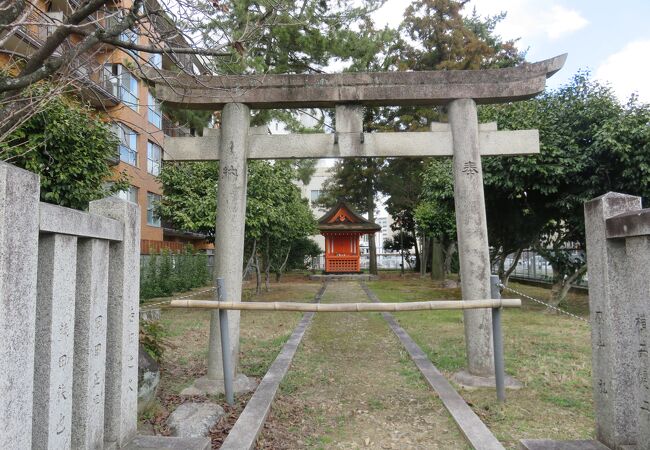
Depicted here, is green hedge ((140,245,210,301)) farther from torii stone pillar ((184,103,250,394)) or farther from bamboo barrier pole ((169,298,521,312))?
bamboo barrier pole ((169,298,521,312))

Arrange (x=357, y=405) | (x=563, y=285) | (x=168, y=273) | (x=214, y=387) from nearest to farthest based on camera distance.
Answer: (x=357, y=405)
(x=214, y=387)
(x=563, y=285)
(x=168, y=273)

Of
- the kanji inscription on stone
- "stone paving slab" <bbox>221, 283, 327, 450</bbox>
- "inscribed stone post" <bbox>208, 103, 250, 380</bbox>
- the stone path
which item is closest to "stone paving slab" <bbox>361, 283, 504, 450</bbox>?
the stone path

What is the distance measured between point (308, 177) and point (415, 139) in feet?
63.9

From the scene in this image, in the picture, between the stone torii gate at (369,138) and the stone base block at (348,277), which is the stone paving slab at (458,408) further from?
the stone base block at (348,277)

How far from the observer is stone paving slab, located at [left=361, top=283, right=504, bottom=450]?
13.0 ft

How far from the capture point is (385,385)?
590 centimetres

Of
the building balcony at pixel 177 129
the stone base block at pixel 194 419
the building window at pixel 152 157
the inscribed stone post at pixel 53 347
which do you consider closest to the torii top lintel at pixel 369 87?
the stone base block at pixel 194 419

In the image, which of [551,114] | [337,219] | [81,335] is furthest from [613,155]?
[337,219]

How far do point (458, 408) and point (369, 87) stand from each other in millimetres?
4062

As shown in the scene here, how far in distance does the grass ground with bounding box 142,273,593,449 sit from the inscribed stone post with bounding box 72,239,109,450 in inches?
60.1

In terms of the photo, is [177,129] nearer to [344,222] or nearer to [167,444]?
[167,444]

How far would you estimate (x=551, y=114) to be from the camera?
1130 centimetres

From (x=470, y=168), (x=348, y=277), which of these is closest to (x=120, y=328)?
(x=470, y=168)

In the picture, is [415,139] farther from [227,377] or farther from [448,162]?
[448,162]
